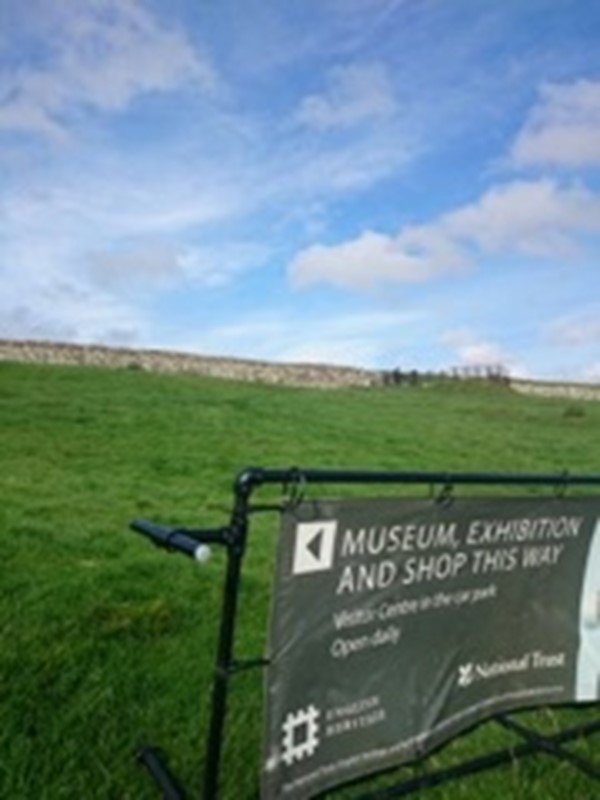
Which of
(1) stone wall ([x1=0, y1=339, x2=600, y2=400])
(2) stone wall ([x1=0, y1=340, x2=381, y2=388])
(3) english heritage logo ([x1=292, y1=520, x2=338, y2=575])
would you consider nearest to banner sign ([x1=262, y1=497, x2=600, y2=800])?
(3) english heritage logo ([x1=292, y1=520, x2=338, y2=575])

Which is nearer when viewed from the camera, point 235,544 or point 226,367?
point 235,544

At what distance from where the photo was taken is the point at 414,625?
3959 millimetres

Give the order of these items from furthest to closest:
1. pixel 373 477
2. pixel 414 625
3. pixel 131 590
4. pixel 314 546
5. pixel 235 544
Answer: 1. pixel 131 590
2. pixel 414 625
3. pixel 373 477
4. pixel 314 546
5. pixel 235 544

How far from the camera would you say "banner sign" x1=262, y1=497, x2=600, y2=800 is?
3459mm

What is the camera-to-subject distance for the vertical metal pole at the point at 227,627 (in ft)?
10.6

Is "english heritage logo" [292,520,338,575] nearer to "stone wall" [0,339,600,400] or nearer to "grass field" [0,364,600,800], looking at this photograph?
"grass field" [0,364,600,800]

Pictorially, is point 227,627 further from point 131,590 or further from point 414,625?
point 131,590

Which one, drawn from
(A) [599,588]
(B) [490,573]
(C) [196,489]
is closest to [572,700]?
(A) [599,588]

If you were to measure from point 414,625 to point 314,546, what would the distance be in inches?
32.5

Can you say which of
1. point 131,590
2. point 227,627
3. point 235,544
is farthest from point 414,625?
point 131,590

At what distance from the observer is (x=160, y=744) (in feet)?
15.5

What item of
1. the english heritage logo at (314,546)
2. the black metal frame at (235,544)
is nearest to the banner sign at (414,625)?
the english heritage logo at (314,546)

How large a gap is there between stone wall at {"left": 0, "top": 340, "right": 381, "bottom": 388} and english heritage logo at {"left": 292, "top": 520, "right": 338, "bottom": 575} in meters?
41.4

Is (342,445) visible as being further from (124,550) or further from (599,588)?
(599,588)
